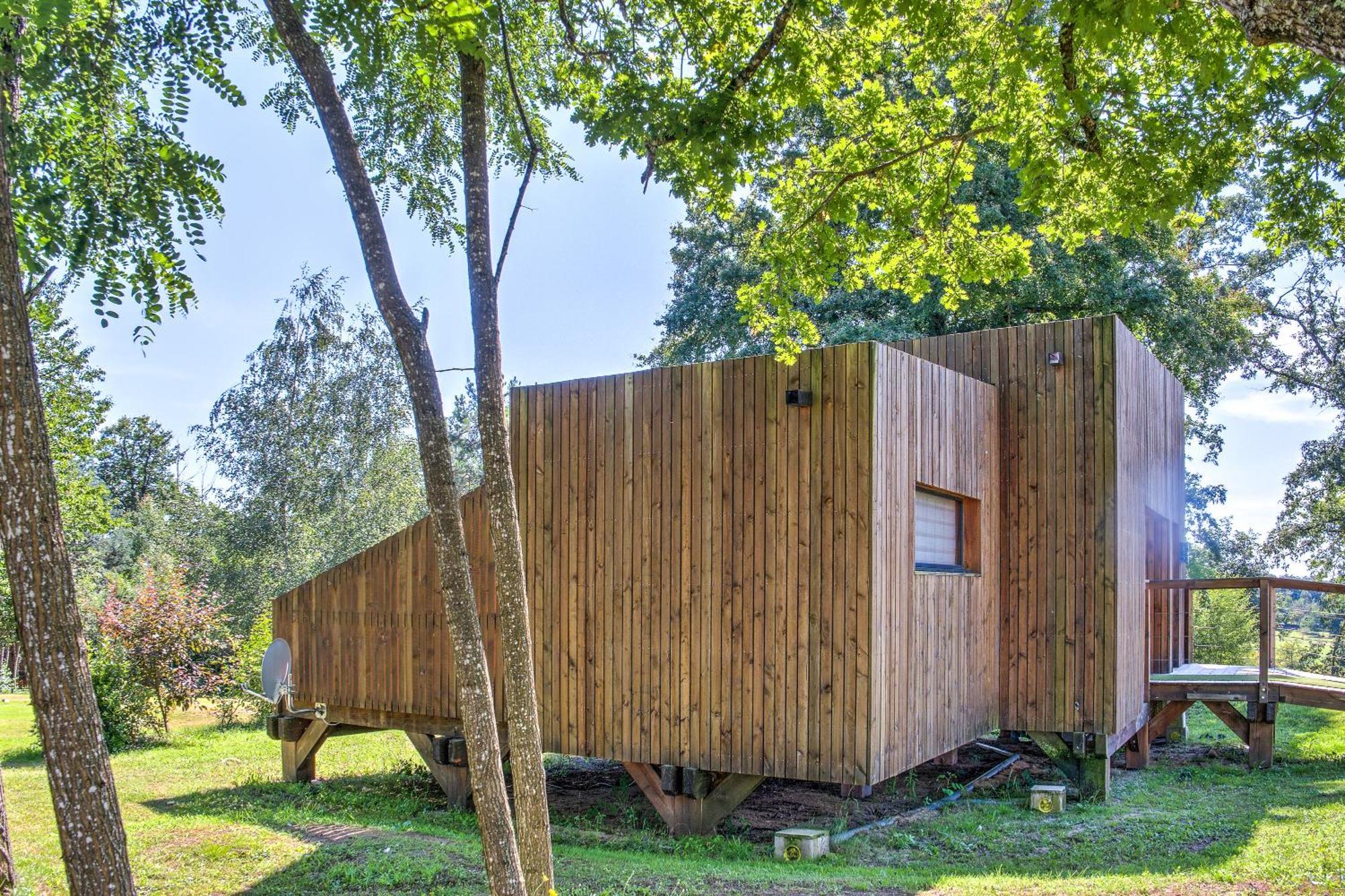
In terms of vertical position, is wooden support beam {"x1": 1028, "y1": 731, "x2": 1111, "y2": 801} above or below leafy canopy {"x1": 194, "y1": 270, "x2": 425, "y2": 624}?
below

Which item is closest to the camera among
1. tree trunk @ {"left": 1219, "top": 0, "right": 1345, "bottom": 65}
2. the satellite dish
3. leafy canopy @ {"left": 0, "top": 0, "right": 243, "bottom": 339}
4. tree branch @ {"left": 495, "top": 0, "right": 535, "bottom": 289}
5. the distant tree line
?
tree trunk @ {"left": 1219, "top": 0, "right": 1345, "bottom": 65}

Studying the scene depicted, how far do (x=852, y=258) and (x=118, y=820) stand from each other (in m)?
5.68

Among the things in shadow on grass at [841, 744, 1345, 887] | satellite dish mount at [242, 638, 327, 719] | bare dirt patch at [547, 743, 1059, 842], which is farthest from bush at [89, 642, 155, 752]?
shadow on grass at [841, 744, 1345, 887]

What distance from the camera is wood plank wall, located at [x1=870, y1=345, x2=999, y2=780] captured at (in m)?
6.68

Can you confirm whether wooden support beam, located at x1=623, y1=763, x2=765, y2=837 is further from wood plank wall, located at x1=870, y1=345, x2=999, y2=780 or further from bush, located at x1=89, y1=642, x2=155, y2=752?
bush, located at x1=89, y1=642, x2=155, y2=752

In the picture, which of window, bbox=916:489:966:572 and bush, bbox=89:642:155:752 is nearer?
window, bbox=916:489:966:572

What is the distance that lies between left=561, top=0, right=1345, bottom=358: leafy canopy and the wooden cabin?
Result: 3.04 ft

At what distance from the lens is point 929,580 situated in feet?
24.1

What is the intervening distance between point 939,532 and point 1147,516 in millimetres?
3929

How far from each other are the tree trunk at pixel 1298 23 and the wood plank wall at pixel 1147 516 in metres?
5.81

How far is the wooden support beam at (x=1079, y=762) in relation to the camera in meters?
8.28

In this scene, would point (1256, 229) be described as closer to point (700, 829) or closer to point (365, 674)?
point (700, 829)

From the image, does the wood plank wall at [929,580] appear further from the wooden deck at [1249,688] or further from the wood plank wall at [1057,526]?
the wooden deck at [1249,688]

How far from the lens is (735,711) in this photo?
7.05m
